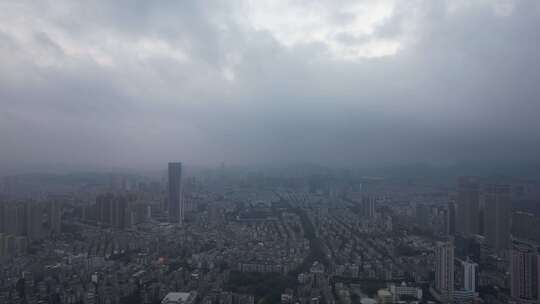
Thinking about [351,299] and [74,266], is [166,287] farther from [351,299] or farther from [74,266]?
[351,299]

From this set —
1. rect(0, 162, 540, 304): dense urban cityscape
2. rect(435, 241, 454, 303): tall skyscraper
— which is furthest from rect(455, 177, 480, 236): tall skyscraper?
rect(435, 241, 454, 303): tall skyscraper

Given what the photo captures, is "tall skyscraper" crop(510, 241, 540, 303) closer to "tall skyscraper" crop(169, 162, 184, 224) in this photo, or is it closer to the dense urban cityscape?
the dense urban cityscape

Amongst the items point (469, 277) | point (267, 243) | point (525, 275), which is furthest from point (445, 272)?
point (267, 243)

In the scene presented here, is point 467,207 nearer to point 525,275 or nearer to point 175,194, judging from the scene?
point 525,275

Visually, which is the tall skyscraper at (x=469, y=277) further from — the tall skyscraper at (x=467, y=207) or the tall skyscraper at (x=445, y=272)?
the tall skyscraper at (x=467, y=207)

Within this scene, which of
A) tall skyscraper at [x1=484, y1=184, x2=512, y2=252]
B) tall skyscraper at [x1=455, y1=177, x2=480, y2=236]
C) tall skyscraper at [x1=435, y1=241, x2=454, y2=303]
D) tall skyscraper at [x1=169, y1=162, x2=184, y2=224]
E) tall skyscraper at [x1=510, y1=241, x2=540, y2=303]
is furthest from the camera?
tall skyscraper at [x1=169, y1=162, x2=184, y2=224]

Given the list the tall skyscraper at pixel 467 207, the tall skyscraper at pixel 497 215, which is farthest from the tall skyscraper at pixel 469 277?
the tall skyscraper at pixel 467 207
